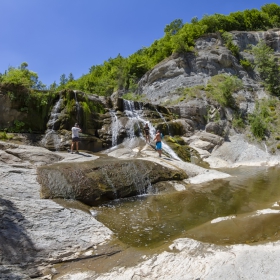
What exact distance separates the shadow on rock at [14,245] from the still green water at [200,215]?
2.34 metres

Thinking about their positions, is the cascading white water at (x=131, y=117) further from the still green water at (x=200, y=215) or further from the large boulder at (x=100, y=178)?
the still green water at (x=200, y=215)

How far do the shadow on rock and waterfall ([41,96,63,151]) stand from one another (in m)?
11.8

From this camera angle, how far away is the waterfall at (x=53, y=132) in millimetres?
18344

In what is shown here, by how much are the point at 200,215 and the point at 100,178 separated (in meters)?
4.67

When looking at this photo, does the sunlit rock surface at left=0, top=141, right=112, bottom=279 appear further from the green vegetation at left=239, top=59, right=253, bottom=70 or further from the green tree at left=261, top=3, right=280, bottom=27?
the green tree at left=261, top=3, right=280, bottom=27

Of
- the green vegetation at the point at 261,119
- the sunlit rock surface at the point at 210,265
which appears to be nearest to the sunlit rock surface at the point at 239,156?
the green vegetation at the point at 261,119

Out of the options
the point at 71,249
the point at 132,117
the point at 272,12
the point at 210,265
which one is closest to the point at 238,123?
the point at 132,117

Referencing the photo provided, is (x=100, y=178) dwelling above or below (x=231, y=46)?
below

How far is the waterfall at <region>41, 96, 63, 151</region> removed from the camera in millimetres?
18344

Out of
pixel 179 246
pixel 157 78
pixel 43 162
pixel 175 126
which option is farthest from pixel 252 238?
pixel 157 78

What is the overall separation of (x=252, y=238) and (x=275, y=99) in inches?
1200

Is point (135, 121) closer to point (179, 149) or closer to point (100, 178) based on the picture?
point (179, 149)

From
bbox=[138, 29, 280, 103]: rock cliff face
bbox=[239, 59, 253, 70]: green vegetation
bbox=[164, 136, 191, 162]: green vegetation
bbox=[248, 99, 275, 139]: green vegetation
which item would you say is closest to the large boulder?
bbox=[164, 136, 191, 162]: green vegetation

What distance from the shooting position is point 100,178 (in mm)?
10906
